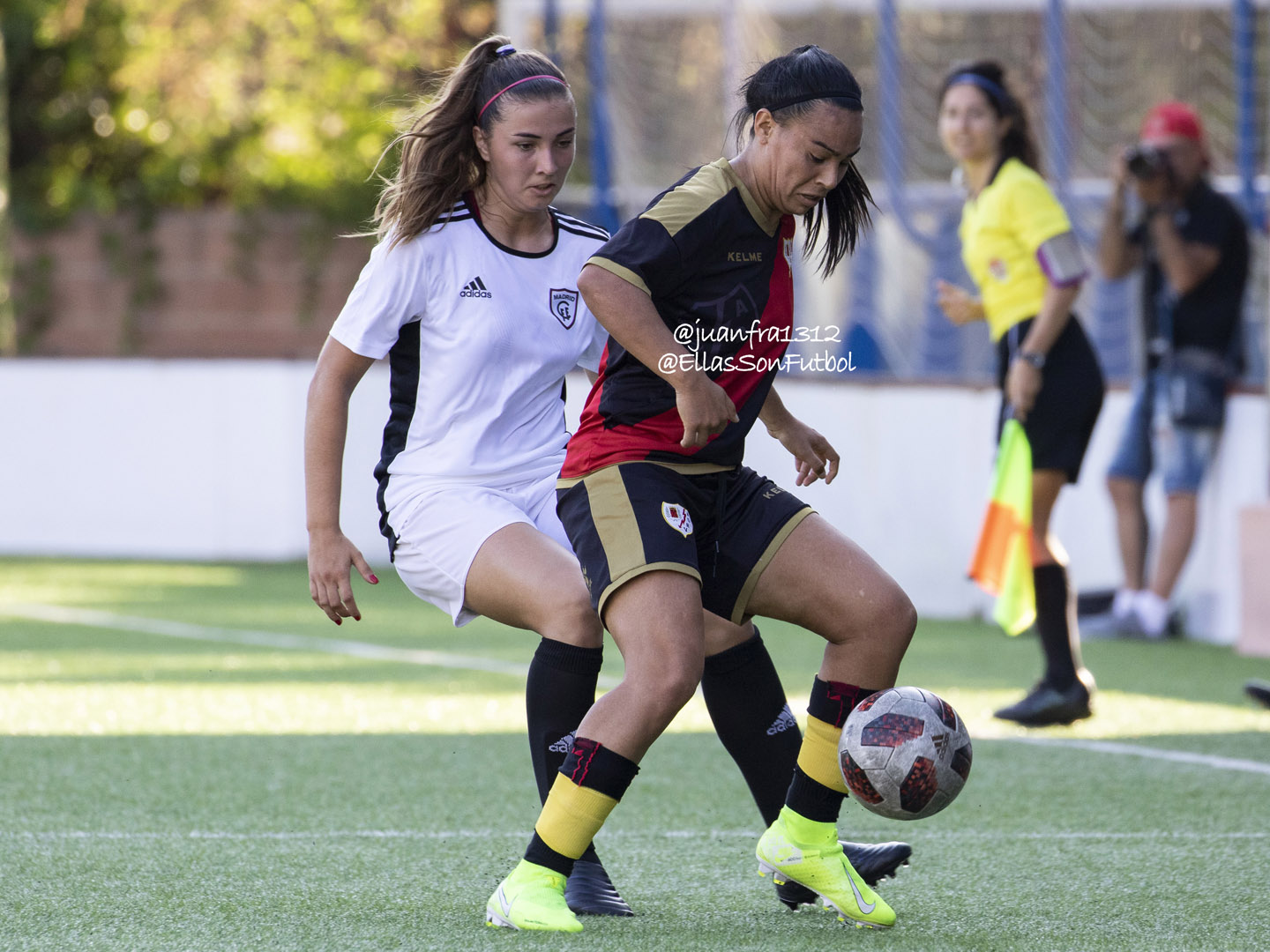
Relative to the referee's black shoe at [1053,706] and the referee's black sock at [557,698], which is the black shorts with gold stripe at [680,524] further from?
the referee's black shoe at [1053,706]

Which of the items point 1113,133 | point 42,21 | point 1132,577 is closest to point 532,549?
point 1132,577

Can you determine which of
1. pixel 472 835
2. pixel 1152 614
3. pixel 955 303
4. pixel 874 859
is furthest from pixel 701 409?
pixel 1152 614

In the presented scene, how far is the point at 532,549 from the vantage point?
378 cm

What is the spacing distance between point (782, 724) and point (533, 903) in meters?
0.77

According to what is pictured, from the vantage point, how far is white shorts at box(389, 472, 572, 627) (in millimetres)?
3834

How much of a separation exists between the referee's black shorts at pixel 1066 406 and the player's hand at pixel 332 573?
317 centimetres

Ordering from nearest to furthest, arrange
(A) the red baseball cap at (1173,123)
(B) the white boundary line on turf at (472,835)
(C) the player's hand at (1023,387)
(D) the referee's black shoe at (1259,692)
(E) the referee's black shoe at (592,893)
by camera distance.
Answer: (E) the referee's black shoe at (592,893) → (B) the white boundary line on turf at (472,835) → (C) the player's hand at (1023,387) → (D) the referee's black shoe at (1259,692) → (A) the red baseball cap at (1173,123)

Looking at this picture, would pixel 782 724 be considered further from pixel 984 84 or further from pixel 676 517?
pixel 984 84

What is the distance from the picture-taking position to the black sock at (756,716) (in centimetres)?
397

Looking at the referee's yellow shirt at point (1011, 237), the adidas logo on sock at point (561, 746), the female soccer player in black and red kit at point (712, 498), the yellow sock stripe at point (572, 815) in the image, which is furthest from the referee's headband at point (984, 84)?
the yellow sock stripe at point (572, 815)

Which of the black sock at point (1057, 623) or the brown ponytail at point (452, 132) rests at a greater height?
the brown ponytail at point (452, 132)

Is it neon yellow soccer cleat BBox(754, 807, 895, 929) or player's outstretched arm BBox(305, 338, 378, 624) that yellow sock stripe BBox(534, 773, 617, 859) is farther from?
player's outstretched arm BBox(305, 338, 378, 624)

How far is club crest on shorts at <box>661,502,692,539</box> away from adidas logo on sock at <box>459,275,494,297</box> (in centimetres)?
71

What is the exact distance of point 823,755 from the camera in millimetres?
3730
